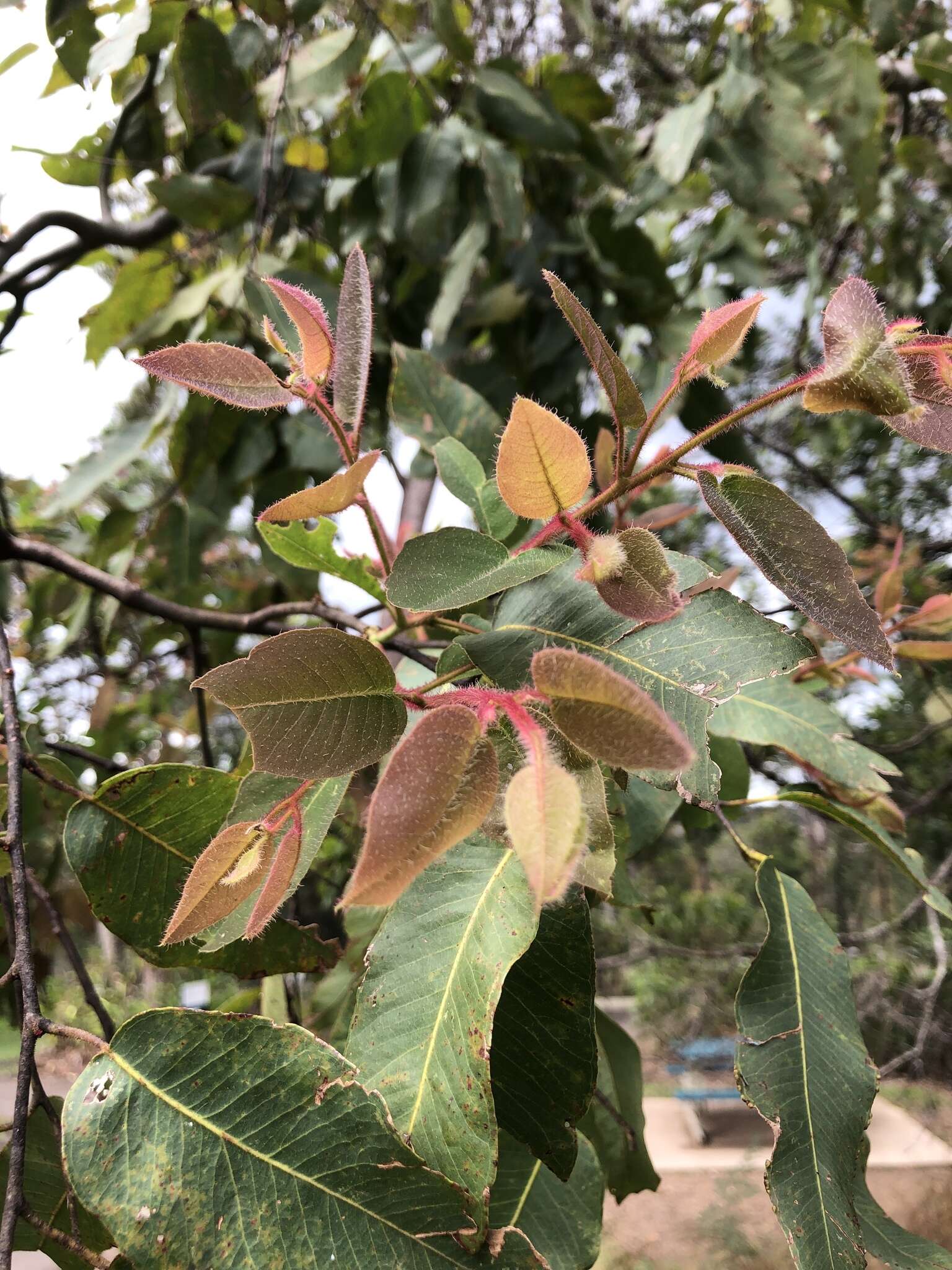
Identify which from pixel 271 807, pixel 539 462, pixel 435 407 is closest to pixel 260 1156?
pixel 271 807

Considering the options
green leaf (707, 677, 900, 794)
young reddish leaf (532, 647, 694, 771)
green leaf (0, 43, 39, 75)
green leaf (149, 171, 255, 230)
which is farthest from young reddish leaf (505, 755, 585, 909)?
green leaf (0, 43, 39, 75)

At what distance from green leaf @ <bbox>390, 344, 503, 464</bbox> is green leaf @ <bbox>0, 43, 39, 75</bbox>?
0.85m

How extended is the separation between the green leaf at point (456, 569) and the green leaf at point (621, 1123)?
1.34 ft

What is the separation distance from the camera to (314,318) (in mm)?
325

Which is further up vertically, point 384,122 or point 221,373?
point 384,122

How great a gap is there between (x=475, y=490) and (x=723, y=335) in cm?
18

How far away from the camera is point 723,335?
0.27 m

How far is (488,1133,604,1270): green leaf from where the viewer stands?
0.39 m

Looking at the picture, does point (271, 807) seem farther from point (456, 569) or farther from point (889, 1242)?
point (889, 1242)

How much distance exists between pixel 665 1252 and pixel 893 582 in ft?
14.5

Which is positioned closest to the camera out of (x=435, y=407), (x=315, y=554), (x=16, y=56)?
(x=315, y=554)

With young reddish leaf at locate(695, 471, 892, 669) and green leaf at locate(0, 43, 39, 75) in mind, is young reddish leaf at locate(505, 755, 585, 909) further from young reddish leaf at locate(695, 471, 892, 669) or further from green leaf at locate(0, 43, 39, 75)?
green leaf at locate(0, 43, 39, 75)

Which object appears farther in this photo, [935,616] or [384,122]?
[384,122]

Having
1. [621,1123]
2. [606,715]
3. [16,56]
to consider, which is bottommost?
[621,1123]
